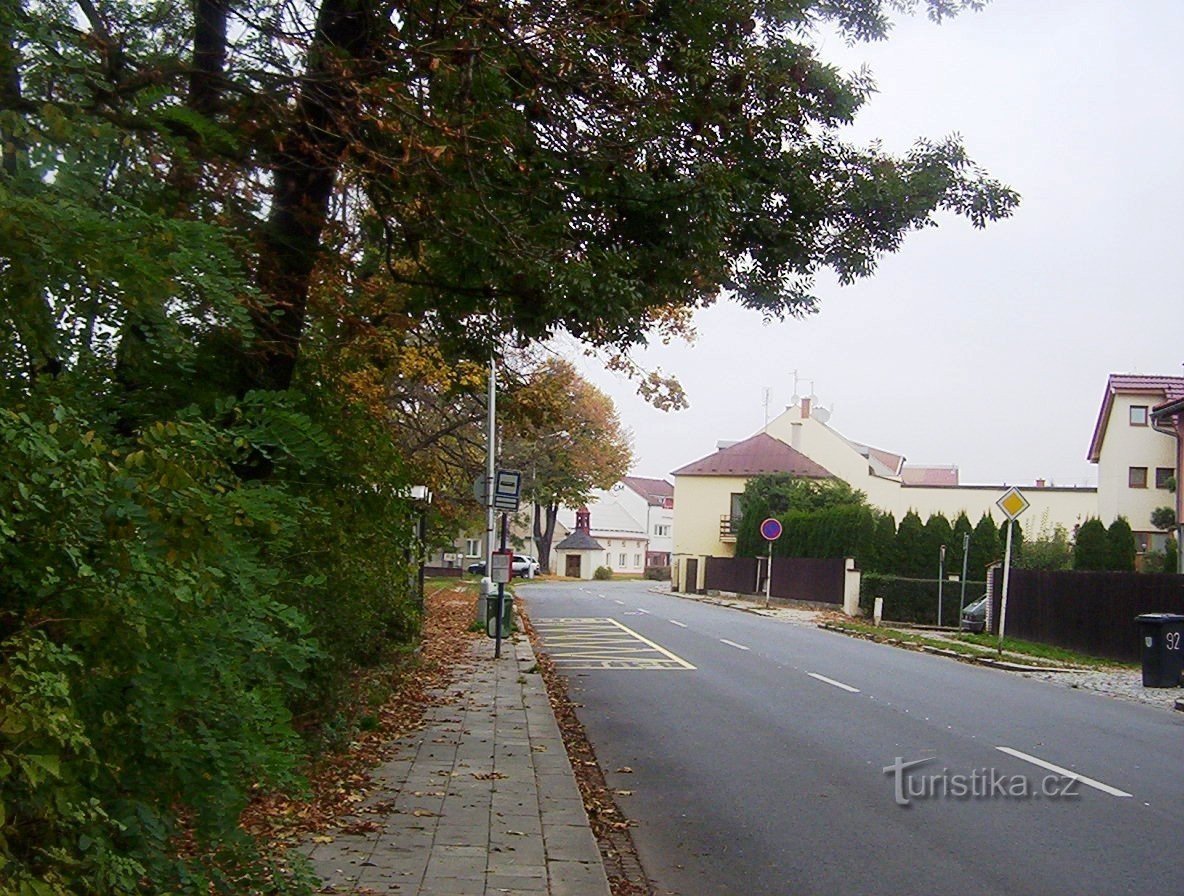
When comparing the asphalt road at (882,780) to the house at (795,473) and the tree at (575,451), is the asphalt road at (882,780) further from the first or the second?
the house at (795,473)

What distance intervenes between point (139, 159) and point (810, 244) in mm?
7842

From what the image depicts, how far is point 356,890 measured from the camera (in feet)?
20.0

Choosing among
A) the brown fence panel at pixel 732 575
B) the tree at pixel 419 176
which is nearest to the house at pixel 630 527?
the brown fence panel at pixel 732 575

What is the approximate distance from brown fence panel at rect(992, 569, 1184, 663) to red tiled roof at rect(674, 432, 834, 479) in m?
46.1

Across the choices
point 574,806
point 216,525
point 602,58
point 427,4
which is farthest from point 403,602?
point 216,525

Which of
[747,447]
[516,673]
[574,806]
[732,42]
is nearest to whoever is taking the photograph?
[574,806]

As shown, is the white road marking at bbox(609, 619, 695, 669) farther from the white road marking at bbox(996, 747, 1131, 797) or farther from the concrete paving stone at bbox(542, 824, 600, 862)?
the concrete paving stone at bbox(542, 824, 600, 862)

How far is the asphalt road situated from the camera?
7328 millimetres

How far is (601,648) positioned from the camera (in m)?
23.7

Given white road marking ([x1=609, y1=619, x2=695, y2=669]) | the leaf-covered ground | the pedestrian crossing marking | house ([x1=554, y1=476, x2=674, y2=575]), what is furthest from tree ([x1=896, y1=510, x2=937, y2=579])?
house ([x1=554, y1=476, x2=674, y2=575])

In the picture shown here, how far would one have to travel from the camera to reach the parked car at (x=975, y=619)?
32156 mm

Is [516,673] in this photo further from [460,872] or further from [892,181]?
[460,872]

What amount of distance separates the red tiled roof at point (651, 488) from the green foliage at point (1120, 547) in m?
99.2

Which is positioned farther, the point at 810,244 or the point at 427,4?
the point at 810,244
